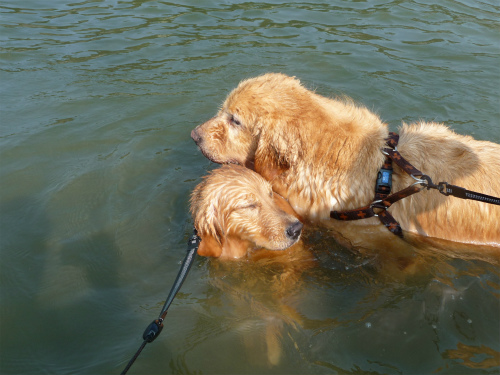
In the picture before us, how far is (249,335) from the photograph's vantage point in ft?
12.8

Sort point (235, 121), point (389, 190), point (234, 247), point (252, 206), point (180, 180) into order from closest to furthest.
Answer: point (389, 190) → point (252, 206) → point (234, 247) → point (235, 121) → point (180, 180)

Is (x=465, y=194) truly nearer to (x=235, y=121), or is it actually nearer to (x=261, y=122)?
(x=261, y=122)

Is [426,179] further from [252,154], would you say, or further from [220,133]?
[220,133]

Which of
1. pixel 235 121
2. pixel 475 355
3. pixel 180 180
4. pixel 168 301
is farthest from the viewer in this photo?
pixel 180 180

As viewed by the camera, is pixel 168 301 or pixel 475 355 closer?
pixel 168 301

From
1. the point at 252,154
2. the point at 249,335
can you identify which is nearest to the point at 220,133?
the point at 252,154

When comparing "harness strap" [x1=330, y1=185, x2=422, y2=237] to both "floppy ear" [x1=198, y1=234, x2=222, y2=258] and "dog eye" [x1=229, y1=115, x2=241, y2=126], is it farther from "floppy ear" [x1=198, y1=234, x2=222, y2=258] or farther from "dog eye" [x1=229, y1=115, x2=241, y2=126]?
"dog eye" [x1=229, y1=115, x2=241, y2=126]

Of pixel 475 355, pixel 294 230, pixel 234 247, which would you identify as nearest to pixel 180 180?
pixel 234 247

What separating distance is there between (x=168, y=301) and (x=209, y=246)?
128 cm

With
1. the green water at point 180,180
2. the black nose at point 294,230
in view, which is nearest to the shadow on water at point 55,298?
the green water at point 180,180

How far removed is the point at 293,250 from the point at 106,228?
226cm

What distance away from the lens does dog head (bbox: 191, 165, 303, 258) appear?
4.49 meters

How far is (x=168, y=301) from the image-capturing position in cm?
327

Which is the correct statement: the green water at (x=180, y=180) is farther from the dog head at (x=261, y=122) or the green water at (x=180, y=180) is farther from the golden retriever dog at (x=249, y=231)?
the dog head at (x=261, y=122)
